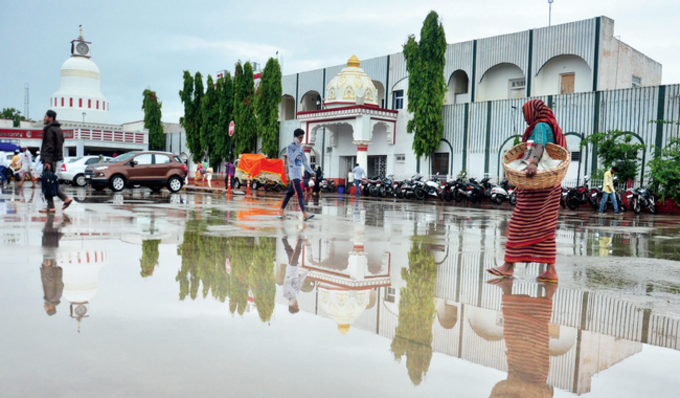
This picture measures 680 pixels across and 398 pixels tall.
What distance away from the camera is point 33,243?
6.91 metres

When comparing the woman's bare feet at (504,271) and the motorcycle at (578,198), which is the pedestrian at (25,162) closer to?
the motorcycle at (578,198)

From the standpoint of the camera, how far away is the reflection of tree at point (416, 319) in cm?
333

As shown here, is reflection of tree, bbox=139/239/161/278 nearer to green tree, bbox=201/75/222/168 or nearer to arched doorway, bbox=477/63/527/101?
arched doorway, bbox=477/63/527/101

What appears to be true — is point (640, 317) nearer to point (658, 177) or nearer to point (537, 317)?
point (537, 317)

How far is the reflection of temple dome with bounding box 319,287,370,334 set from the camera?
4137mm

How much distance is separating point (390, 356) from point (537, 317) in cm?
155

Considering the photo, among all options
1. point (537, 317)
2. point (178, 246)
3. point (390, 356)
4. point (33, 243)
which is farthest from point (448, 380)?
point (33, 243)

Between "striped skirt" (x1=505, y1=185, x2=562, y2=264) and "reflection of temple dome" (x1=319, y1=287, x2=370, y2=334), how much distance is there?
1.99 meters

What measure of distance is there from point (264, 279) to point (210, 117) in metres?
37.1

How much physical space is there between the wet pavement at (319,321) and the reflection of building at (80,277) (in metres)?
0.02

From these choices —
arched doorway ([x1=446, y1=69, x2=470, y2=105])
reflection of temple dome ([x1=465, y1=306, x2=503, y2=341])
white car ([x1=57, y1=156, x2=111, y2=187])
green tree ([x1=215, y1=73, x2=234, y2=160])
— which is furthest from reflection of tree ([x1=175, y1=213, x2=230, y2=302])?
green tree ([x1=215, y1=73, x2=234, y2=160])

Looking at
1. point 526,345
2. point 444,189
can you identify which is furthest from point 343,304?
point 444,189

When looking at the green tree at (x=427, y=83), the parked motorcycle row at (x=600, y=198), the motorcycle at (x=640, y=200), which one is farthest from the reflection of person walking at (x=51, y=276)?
the green tree at (x=427, y=83)

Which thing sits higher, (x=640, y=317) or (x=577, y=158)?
(x=577, y=158)
